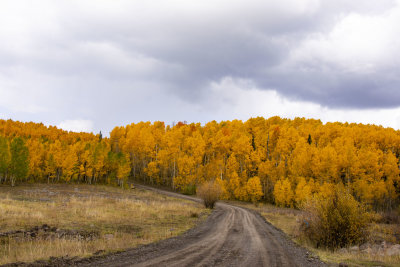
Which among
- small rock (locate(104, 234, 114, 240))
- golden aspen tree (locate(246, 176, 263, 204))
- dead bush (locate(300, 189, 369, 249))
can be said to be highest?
dead bush (locate(300, 189, 369, 249))

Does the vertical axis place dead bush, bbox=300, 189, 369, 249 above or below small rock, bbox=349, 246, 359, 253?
above

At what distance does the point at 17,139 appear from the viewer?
60438 millimetres

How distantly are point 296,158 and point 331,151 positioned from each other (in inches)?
284

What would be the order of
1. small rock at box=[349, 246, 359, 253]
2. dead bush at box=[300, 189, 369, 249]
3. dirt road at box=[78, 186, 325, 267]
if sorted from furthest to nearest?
dead bush at box=[300, 189, 369, 249], small rock at box=[349, 246, 359, 253], dirt road at box=[78, 186, 325, 267]

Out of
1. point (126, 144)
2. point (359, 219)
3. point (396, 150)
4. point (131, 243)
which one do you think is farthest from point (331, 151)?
point (126, 144)

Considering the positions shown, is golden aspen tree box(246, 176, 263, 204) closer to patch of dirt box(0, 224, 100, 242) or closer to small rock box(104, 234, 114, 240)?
patch of dirt box(0, 224, 100, 242)

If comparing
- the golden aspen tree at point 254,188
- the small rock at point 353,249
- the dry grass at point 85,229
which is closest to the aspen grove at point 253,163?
the golden aspen tree at point 254,188

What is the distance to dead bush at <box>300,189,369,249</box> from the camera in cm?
1582

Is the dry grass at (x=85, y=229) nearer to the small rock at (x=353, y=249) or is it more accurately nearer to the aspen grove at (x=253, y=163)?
the small rock at (x=353, y=249)

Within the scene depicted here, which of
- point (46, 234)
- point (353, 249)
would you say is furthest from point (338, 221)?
point (46, 234)

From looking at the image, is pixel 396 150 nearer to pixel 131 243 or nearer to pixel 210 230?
pixel 210 230

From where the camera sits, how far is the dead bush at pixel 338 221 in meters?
15.8

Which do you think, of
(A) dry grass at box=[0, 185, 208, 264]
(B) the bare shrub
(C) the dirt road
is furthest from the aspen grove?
(C) the dirt road

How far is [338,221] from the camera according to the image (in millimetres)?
15938
